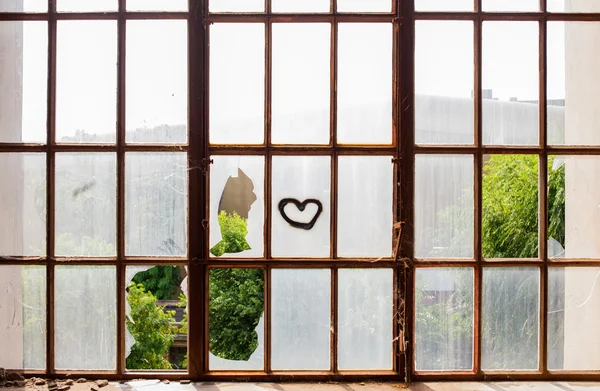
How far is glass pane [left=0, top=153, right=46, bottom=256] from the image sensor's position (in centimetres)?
202

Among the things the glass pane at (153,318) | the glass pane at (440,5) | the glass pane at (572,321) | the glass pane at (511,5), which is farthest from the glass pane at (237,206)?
the glass pane at (572,321)

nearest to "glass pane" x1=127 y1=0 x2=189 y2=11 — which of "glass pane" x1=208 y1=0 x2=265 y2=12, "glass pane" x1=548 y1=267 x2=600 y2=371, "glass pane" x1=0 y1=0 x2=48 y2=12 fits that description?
"glass pane" x1=208 y1=0 x2=265 y2=12

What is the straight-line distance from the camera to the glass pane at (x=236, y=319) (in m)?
1.99

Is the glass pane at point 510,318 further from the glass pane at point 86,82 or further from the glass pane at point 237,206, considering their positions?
the glass pane at point 86,82

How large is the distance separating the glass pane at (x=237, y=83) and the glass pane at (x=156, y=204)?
0.75ft

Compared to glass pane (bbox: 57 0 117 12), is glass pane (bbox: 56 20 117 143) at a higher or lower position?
lower

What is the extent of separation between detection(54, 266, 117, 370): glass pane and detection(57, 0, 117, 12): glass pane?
1.09 meters

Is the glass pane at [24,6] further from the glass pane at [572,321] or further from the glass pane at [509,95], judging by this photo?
the glass pane at [572,321]

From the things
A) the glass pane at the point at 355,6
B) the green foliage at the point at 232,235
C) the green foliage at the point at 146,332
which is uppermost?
the glass pane at the point at 355,6

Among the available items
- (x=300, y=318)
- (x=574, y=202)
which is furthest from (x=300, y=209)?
(x=574, y=202)

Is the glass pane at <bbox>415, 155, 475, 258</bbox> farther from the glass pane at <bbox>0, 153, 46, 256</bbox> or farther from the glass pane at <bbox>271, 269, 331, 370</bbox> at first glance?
the glass pane at <bbox>0, 153, 46, 256</bbox>

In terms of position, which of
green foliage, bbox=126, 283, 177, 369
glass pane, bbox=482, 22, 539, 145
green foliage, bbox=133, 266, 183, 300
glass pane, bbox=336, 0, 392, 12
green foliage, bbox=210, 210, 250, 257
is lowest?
green foliage, bbox=126, 283, 177, 369

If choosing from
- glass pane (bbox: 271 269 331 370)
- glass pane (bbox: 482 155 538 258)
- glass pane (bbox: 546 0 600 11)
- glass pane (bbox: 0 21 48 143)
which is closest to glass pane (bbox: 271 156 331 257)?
glass pane (bbox: 271 269 331 370)

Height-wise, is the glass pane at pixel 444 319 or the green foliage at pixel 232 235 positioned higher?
the green foliage at pixel 232 235
